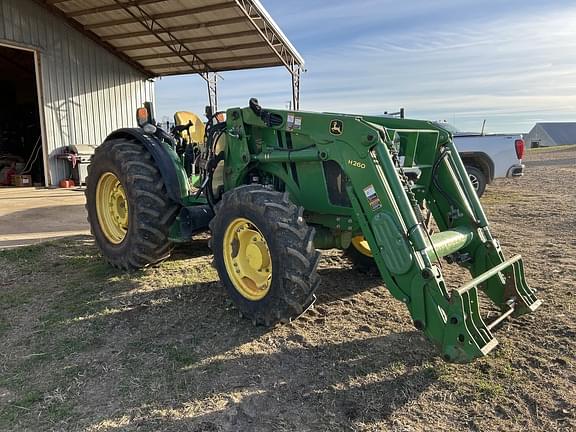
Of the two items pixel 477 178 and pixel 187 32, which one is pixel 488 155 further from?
pixel 187 32

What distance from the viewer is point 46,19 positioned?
39.8 feet

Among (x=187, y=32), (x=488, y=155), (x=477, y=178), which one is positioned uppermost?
(x=187, y=32)

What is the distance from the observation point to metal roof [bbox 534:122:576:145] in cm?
5097

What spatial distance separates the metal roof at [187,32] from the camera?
36.0ft

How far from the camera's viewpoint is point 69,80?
12.8m

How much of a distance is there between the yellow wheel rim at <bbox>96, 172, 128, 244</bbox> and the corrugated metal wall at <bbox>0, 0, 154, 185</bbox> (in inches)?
317

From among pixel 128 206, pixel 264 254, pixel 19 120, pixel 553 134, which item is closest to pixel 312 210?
pixel 264 254

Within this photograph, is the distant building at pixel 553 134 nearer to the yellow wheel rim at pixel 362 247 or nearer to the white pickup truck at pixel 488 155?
the white pickup truck at pixel 488 155

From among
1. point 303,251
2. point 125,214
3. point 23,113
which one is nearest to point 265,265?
point 303,251

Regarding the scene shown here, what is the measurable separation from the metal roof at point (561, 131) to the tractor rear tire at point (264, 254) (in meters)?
55.1

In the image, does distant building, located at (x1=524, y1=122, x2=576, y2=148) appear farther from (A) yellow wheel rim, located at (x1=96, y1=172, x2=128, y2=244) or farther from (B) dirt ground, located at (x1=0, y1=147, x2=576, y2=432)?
(B) dirt ground, located at (x1=0, y1=147, x2=576, y2=432)

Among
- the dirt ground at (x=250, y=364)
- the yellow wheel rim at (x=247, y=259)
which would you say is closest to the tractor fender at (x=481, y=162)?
the dirt ground at (x=250, y=364)

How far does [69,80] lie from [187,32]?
3.44 meters

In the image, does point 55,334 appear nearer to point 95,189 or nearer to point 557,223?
point 95,189
